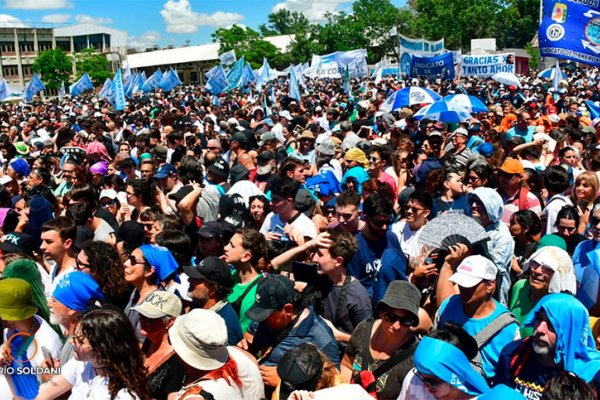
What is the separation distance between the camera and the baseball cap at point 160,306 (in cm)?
341

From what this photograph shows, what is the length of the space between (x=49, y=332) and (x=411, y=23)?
80.7 metres

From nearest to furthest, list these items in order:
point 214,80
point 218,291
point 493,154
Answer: point 218,291
point 493,154
point 214,80

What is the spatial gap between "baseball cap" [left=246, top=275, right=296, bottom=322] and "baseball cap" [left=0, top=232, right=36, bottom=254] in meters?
2.66

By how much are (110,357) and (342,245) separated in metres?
1.70

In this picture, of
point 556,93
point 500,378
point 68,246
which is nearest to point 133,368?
point 500,378

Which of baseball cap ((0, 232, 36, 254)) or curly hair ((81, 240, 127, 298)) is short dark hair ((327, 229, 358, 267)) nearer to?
curly hair ((81, 240, 127, 298))

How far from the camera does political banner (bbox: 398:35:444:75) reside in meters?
18.3

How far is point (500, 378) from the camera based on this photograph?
320 centimetres

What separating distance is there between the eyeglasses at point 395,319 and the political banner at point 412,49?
15.4 meters

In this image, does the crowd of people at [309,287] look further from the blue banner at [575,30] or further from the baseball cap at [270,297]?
the blue banner at [575,30]

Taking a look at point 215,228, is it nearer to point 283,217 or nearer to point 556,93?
point 283,217

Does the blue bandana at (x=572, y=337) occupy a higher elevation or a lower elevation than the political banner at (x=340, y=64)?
lower

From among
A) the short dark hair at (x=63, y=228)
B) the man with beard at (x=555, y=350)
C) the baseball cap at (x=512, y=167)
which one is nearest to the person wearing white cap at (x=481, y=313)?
the man with beard at (x=555, y=350)

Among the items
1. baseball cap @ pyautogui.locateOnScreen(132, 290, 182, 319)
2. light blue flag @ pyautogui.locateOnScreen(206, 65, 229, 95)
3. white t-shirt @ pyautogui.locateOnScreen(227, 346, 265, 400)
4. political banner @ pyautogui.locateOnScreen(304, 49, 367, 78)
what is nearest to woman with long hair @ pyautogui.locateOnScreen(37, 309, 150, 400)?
baseball cap @ pyautogui.locateOnScreen(132, 290, 182, 319)
